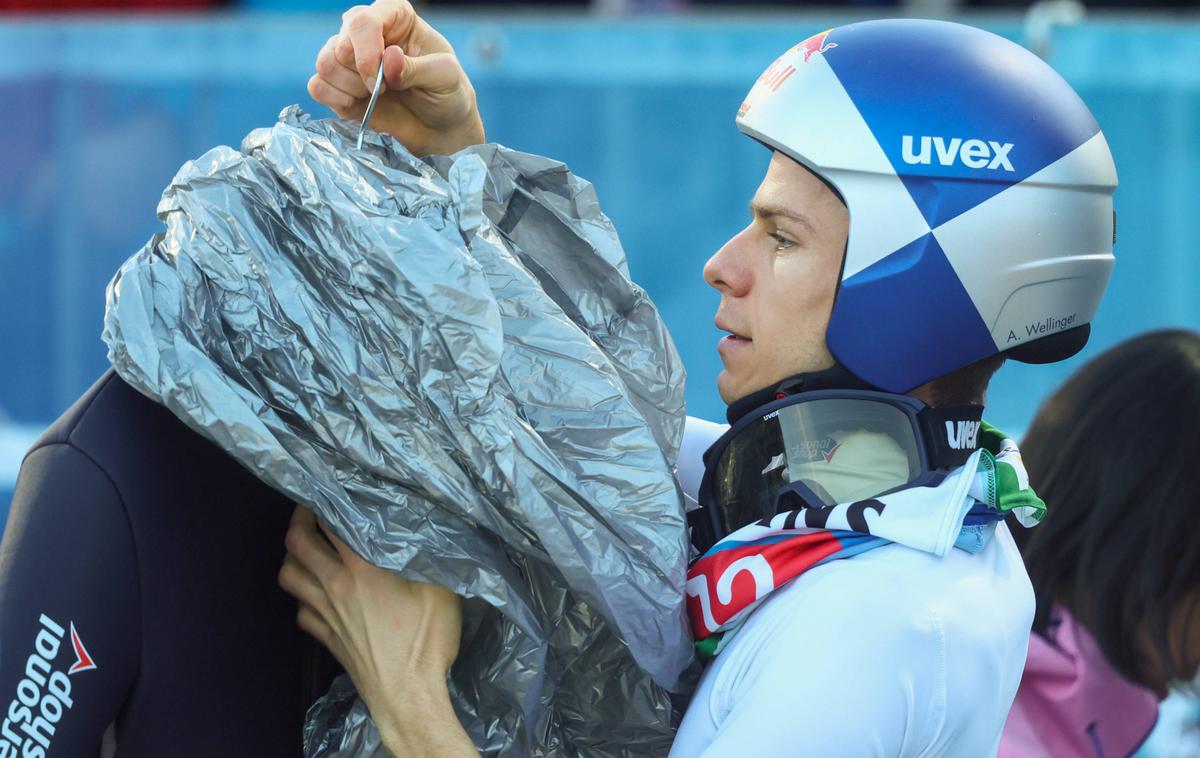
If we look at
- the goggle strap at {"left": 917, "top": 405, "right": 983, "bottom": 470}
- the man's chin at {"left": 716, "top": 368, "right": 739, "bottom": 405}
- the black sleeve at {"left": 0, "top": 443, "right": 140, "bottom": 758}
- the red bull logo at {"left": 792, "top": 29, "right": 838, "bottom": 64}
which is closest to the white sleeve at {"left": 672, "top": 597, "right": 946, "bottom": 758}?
the goggle strap at {"left": 917, "top": 405, "right": 983, "bottom": 470}

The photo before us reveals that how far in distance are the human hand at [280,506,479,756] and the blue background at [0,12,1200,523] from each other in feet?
7.32

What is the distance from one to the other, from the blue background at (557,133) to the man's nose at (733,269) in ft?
6.16

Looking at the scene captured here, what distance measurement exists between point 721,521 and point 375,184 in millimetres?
631

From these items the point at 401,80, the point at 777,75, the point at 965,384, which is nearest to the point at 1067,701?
the point at 965,384

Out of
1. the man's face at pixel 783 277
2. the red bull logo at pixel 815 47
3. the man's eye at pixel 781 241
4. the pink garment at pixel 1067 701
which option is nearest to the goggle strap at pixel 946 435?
the man's face at pixel 783 277

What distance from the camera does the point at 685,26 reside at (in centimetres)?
363

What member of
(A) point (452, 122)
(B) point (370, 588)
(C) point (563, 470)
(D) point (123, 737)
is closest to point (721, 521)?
(C) point (563, 470)

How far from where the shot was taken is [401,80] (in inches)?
61.1

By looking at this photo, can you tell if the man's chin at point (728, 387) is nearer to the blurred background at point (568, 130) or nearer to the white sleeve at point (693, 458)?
the white sleeve at point (693, 458)

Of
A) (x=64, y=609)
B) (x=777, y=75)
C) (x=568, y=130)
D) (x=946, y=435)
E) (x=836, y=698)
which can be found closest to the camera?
(x=64, y=609)

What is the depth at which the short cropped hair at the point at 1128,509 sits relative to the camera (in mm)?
2326

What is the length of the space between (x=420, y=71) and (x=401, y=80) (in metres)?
0.04

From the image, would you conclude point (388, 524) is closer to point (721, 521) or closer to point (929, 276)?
point (721, 521)

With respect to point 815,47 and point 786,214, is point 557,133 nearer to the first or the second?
point 815,47
